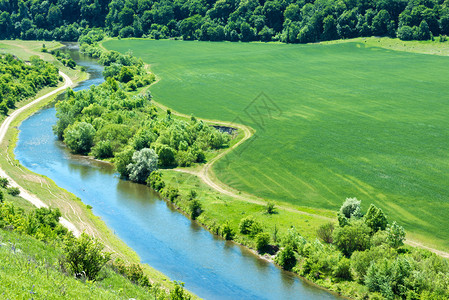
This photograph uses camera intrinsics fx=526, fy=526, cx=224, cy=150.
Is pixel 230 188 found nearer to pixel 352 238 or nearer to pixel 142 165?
pixel 142 165

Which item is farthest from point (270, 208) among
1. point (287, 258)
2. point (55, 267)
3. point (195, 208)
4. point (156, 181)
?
point (55, 267)

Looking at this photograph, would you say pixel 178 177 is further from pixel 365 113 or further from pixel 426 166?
pixel 365 113

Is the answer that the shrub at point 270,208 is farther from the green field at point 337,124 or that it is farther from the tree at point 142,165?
the tree at point 142,165

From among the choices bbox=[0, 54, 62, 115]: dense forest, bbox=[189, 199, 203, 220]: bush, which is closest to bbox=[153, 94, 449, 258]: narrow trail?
bbox=[189, 199, 203, 220]: bush

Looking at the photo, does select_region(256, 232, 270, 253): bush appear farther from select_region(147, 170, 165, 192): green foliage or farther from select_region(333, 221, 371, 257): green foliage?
select_region(147, 170, 165, 192): green foliage

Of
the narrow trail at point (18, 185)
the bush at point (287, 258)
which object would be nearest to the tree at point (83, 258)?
the narrow trail at point (18, 185)

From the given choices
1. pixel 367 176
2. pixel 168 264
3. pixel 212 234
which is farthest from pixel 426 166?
pixel 168 264
